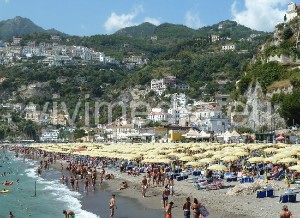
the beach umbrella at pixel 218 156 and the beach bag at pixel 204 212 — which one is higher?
the beach umbrella at pixel 218 156

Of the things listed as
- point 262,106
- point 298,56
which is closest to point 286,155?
point 262,106

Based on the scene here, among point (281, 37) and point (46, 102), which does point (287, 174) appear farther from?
point (46, 102)

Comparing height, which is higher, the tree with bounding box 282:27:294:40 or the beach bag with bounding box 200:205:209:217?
the tree with bounding box 282:27:294:40

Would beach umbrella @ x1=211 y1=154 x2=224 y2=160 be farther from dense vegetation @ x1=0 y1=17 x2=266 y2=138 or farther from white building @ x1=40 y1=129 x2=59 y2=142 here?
white building @ x1=40 y1=129 x2=59 y2=142

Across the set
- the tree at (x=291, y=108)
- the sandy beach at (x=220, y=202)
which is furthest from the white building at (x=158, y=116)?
the sandy beach at (x=220, y=202)

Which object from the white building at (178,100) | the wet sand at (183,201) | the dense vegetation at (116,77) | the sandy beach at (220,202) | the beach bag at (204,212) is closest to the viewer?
the beach bag at (204,212)

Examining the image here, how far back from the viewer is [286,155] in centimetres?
2761

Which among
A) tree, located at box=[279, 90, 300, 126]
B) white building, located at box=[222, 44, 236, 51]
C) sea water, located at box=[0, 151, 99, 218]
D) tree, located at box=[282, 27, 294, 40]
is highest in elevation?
white building, located at box=[222, 44, 236, 51]

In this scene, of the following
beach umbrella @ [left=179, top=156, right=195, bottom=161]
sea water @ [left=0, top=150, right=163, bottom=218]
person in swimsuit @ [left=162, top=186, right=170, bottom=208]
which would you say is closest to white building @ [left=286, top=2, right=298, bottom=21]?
beach umbrella @ [left=179, top=156, right=195, bottom=161]

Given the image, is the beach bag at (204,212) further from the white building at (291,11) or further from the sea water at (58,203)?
the white building at (291,11)

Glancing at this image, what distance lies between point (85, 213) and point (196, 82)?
123042 millimetres

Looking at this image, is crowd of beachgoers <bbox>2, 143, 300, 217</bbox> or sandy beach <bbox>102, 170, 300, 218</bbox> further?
crowd of beachgoers <bbox>2, 143, 300, 217</bbox>

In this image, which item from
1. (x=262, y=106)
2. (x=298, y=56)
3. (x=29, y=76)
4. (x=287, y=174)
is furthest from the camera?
(x=29, y=76)

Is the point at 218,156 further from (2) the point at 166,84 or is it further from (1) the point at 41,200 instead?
(2) the point at 166,84
